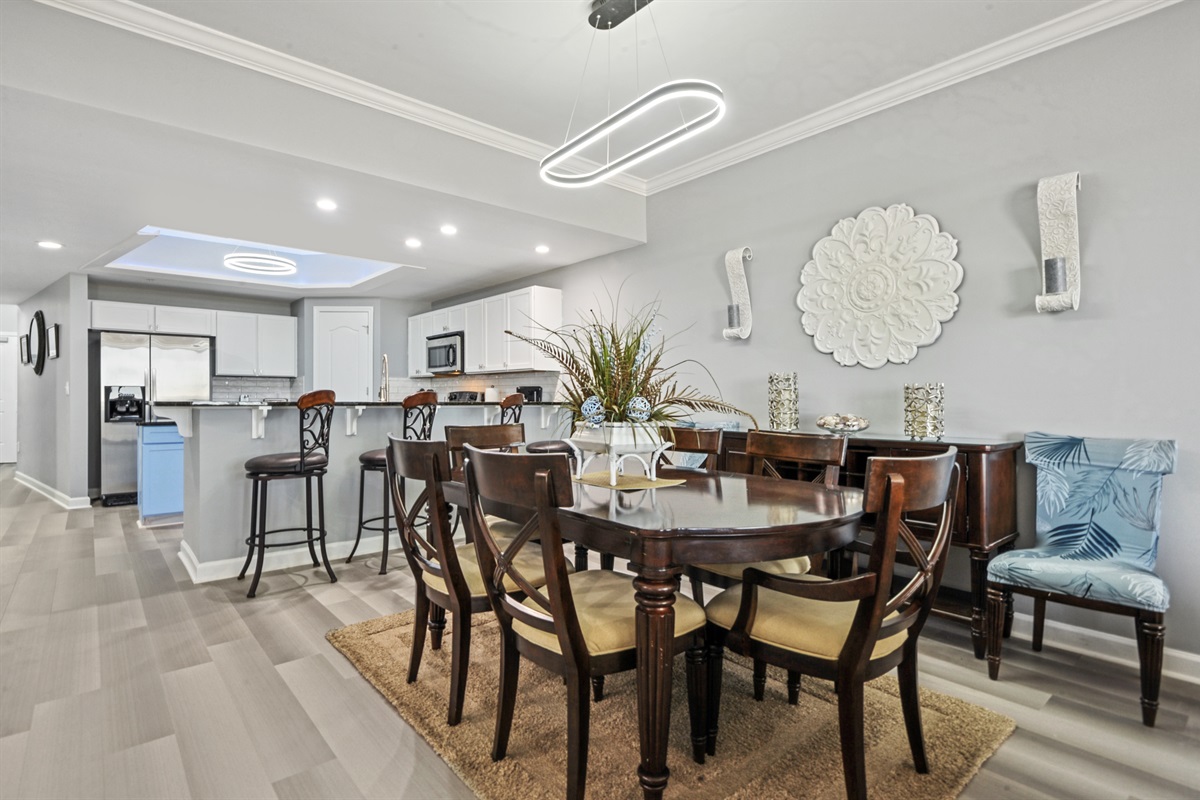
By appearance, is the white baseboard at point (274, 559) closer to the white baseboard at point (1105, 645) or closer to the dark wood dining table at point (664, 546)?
the dark wood dining table at point (664, 546)

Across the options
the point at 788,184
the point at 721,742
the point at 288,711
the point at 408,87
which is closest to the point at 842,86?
the point at 788,184

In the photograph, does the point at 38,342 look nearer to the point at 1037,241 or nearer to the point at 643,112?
the point at 643,112

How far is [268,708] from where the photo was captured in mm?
2059

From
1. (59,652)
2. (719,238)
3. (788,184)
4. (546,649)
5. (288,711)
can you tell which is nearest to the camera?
(546,649)

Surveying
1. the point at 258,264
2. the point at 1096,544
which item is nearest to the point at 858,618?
the point at 1096,544

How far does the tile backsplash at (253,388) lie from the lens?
7141mm

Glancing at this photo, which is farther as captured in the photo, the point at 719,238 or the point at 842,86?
the point at 719,238

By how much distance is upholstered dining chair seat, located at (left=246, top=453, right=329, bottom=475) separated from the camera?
11.0 ft

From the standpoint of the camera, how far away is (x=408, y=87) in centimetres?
316

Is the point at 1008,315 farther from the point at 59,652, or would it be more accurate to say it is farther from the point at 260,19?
the point at 59,652

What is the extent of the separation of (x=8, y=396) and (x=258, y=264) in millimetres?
7914

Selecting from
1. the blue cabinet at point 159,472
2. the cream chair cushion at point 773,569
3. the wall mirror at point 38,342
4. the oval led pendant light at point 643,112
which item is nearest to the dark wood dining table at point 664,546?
the cream chair cushion at point 773,569

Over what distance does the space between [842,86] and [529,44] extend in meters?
1.69

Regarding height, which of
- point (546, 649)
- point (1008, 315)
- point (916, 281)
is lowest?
point (546, 649)
